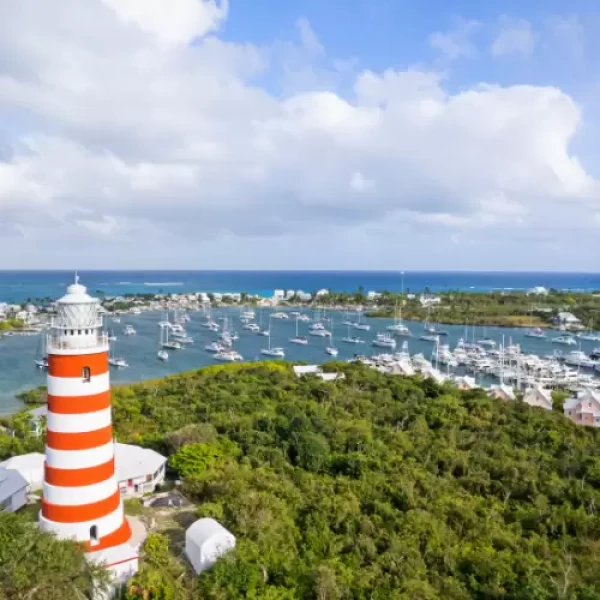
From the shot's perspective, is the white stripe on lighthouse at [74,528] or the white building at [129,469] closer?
the white stripe on lighthouse at [74,528]

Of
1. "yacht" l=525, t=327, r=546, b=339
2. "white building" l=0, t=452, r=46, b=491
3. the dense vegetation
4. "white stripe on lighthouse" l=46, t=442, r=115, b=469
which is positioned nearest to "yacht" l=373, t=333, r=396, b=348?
"yacht" l=525, t=327, r=546, b=339

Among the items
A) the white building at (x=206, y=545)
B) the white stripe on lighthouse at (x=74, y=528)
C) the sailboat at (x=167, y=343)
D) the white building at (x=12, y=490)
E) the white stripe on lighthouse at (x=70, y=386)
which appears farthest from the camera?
the sailboat at (x=167, y=343)

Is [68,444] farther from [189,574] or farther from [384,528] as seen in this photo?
[384,528]

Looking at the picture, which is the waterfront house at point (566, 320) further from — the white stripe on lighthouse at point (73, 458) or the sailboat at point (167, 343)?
the white stripe on lighthouse at point (73, 458)

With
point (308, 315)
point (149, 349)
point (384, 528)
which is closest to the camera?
point (384, 528)

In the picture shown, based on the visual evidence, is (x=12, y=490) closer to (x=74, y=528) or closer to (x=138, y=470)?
(x=138, y=470)

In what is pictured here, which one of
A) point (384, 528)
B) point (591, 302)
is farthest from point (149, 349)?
point (591, 302)

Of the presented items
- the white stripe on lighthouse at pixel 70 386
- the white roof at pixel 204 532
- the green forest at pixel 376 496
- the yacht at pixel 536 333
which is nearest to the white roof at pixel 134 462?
the green forest at pixel 376 496
